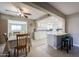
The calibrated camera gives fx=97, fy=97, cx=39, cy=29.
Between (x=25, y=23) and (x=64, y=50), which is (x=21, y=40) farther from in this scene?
(x=64, y=50)

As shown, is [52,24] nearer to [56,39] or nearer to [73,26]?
[73,26]

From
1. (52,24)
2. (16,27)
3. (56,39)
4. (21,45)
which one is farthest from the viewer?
(56,39)

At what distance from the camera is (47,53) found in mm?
2330

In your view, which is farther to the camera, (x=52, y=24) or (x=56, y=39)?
(x=56, y=39)

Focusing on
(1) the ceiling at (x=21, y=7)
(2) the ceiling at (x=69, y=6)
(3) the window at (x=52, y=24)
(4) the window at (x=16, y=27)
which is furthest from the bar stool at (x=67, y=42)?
(4) the window at (x=16, y=27)

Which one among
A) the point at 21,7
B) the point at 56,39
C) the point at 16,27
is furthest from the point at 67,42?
the point at 21,7

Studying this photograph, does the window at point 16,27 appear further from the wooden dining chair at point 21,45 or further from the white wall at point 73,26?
the white wall at point 73,26

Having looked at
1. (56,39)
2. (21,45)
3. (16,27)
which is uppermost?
(16,27)

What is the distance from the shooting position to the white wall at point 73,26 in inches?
98.1

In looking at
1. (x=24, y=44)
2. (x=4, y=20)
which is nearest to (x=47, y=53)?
(x=24, y=44)

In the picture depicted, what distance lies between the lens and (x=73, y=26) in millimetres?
2566

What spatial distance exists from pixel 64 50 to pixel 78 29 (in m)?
0.64

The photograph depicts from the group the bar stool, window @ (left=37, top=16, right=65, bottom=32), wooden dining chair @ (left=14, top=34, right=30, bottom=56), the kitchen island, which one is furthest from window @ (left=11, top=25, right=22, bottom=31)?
the bar stool

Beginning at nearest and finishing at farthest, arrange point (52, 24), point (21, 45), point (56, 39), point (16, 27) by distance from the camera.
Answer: point (16, 27)
point (52, 24)
point (21, 45)
point (56, 39)
